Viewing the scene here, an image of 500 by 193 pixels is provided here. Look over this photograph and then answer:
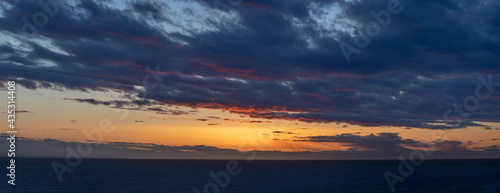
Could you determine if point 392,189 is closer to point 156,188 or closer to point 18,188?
point 156,188

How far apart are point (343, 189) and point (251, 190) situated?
22367 mm

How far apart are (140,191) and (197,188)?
1390 centimetres

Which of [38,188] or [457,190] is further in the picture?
[38,188]

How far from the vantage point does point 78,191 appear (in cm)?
9688

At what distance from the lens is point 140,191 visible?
99.6 meters

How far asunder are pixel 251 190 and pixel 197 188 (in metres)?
13.7

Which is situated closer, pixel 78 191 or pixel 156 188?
pixel 78 191

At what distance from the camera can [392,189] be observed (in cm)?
10019

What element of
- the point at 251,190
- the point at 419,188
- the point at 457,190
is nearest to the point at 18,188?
the point at 251,190

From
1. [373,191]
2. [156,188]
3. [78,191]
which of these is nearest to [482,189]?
[373,191]

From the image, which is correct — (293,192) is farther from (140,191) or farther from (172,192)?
(140,191)

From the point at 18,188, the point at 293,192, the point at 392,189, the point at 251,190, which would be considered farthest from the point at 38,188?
the point at 392,189

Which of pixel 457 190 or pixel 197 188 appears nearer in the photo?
pixel 457 190

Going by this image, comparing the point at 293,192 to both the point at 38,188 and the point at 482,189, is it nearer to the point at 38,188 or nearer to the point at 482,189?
the point at 482,189
